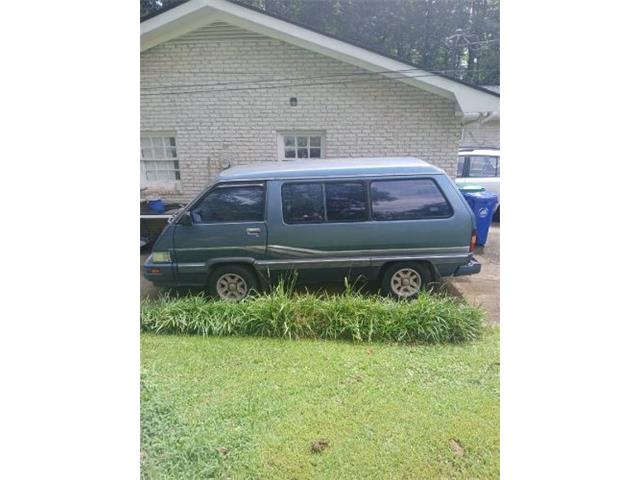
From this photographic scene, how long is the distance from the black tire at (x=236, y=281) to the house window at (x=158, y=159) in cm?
347

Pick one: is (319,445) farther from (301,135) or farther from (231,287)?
(301,135)

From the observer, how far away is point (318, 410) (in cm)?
249

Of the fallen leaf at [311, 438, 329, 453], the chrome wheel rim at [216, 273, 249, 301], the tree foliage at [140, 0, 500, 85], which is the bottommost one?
the fallen leaf at [311, 438, 329, 453]

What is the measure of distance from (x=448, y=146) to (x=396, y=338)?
430 cm

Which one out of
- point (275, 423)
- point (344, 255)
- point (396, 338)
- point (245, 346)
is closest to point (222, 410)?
point (275, 423)

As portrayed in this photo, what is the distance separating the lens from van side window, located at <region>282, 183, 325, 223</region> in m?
4.10

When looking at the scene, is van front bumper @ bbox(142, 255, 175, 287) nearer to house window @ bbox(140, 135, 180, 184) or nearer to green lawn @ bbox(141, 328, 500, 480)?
green lawn @ bbox(141, 328, 500, 480)

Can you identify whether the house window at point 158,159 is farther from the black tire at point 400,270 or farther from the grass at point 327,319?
the black tire at point 400,270

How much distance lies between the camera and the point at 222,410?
2.51 metres

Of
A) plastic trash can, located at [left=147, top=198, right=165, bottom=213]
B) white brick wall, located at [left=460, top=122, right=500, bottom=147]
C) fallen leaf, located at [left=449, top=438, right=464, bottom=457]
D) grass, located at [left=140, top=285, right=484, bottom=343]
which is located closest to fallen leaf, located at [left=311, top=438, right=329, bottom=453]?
fallen leaf, located at [left=449, top=438, right=464, bottom=457]

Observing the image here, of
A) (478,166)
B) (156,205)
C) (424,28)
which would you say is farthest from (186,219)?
(424,28)

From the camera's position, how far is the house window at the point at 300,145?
21.5 feet

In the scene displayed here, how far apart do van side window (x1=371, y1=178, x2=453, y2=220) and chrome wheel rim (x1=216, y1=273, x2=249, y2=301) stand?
1798 millimetres

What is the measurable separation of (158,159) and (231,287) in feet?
12.7
